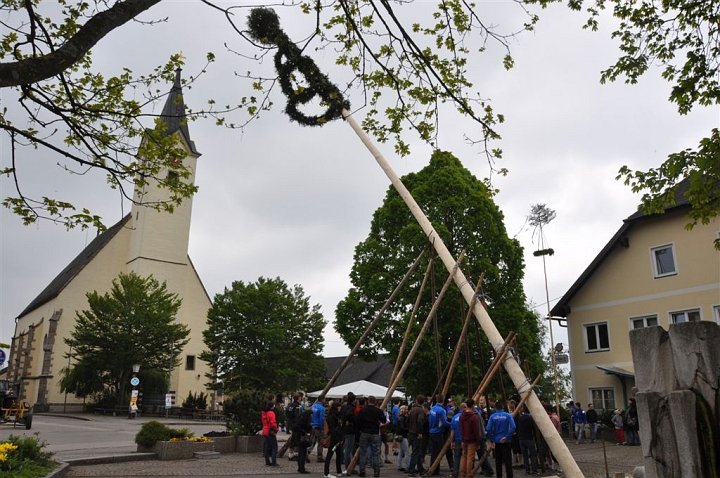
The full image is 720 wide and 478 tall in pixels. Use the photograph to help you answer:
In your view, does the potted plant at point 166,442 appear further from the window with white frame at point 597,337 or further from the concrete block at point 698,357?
the window with white frame at point 597,337

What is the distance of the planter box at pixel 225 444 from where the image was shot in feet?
55.5

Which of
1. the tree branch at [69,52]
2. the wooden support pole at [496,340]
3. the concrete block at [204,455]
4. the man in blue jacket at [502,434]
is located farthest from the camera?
the concrete block at [204,455]

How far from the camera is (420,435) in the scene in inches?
547

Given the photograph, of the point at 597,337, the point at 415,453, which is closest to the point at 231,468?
the point at 415,453

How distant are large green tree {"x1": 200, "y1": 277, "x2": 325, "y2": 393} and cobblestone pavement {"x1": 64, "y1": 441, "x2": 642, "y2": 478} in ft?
95.5

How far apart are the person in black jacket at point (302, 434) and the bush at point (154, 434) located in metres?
3.67

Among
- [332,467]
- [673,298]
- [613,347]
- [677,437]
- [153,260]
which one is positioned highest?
[153,260]

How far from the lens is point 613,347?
27969 millimetres

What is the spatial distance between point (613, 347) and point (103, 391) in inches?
1419

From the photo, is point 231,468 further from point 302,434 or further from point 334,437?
point 334,437

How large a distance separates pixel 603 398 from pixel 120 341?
1279 inches

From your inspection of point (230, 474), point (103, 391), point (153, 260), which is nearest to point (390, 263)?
point (230, 474)

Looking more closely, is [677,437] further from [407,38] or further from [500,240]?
[500,240]

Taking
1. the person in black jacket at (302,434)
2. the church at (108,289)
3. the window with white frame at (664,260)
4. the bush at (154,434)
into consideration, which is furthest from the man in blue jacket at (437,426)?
the church at (108,289)
